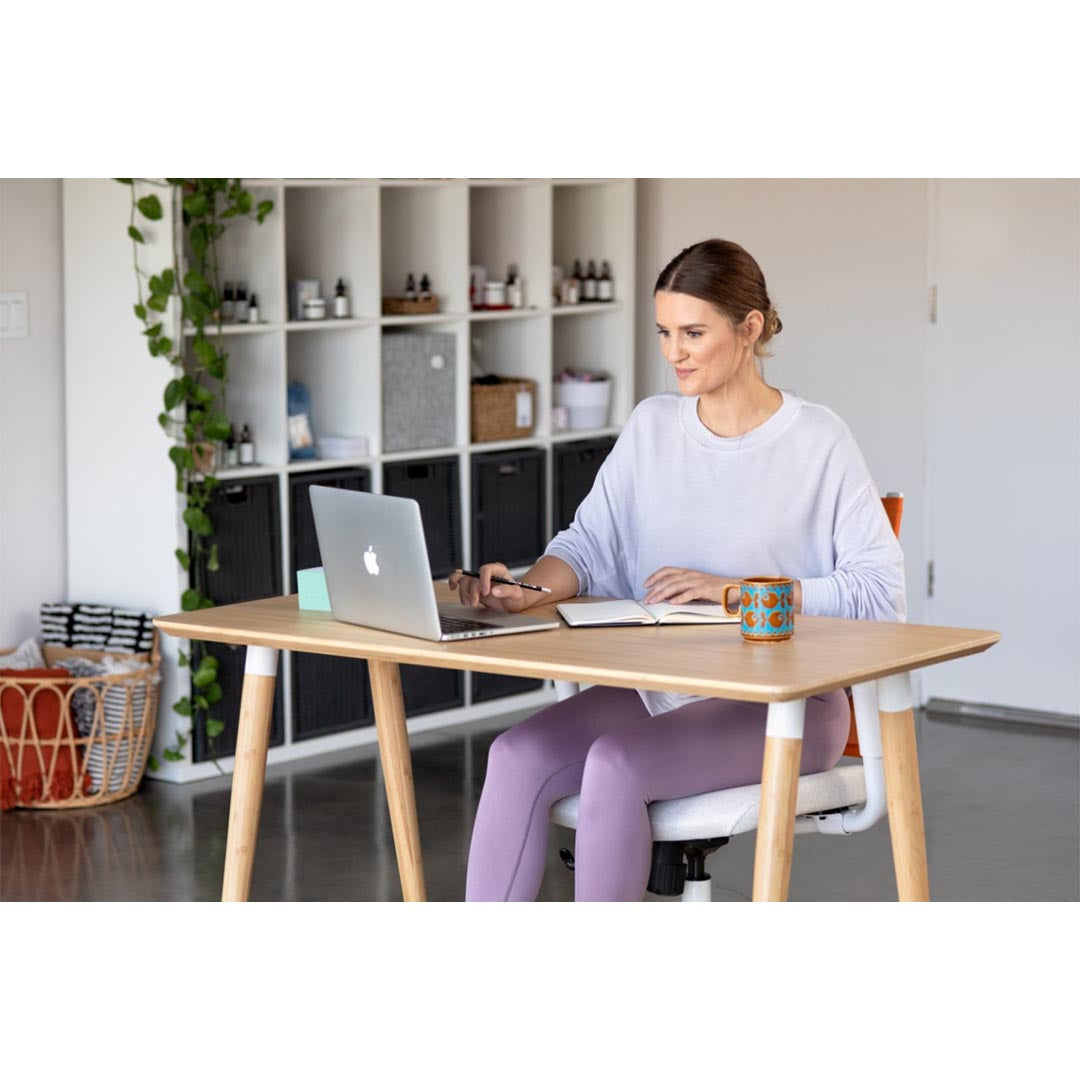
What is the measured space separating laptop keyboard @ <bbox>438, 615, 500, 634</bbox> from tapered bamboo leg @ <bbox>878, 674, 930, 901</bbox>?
24.4 inches

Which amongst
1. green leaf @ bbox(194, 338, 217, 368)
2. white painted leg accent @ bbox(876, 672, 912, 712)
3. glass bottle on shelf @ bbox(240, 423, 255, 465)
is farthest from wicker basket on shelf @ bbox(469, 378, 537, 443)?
white painted leg accent @ bbox(876, 672, 912, 712)

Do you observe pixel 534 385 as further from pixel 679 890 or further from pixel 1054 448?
pixel 679 890

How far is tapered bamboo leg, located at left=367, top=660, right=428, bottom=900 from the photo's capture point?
12.3 ft

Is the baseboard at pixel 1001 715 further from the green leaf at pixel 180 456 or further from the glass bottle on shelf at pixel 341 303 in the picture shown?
the green leaf at pixel 180 456

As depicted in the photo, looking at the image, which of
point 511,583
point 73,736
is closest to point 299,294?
point 73,736

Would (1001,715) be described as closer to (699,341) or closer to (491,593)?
(699,341)

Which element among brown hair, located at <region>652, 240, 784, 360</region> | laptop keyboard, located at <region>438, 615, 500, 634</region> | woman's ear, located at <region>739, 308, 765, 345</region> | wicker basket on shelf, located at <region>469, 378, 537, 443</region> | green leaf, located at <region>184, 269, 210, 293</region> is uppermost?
green leaf, located at <region>184, 269, 210, 293</region>

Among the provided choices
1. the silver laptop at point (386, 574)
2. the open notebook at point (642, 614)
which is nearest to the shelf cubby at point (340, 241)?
the silver laptop at point (386, 574)

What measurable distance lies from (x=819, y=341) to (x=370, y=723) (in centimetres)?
193

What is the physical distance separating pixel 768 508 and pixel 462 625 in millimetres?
637

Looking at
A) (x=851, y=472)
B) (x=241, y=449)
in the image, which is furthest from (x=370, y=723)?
(x=851, y=472)

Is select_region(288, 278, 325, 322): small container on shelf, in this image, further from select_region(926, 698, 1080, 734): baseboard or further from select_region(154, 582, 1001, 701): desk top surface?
select_region(154, 582, 1001, 701): desk top surface

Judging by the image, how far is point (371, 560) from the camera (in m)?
3.24
